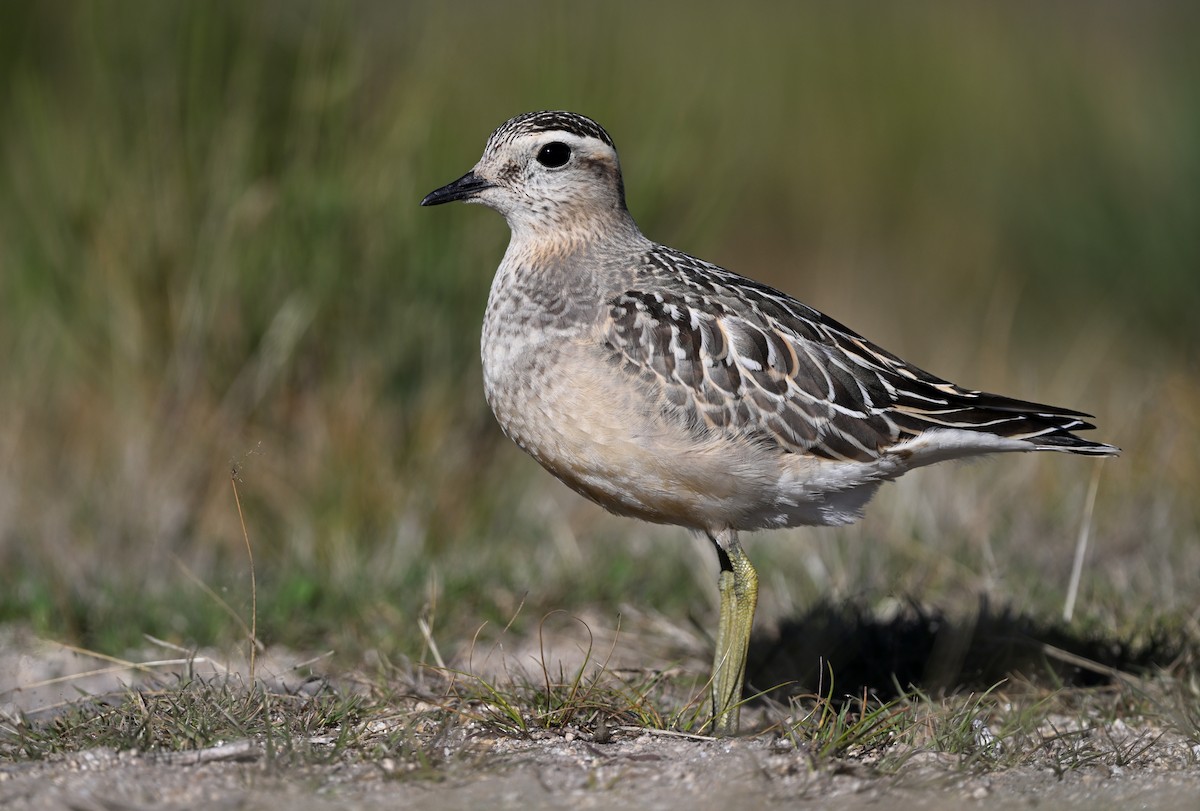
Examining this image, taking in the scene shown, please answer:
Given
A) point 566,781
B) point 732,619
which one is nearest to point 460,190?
point 732,619

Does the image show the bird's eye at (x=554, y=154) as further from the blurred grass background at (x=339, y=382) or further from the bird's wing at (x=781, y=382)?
the blurred grass background at (x=339, y=382)

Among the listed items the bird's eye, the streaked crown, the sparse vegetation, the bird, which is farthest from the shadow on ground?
the bird's eye

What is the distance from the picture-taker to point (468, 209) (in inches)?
331

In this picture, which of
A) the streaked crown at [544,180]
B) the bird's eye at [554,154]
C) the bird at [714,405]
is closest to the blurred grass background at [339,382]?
the bird at [714,405]

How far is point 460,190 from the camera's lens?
579 cm

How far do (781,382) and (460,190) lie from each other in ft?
5.29

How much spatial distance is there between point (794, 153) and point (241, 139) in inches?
361

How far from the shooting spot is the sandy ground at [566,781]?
4012 mm

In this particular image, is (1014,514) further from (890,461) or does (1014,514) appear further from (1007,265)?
(1007,265)

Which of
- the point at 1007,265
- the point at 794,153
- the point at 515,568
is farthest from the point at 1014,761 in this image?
the point at 794,153

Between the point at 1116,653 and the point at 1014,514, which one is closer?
the point at 1116,653

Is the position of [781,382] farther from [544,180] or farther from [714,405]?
[544,180]

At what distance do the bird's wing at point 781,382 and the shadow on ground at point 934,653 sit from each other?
1.03 meters

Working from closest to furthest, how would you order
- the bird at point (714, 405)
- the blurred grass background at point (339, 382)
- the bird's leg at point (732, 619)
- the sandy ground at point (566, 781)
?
1. the sandy ground at point (566, 781)
2. the bird at point (714, 405)
3. the bird's leg at point (732, 619)
4. the blurred grass background at point (339, 382)
